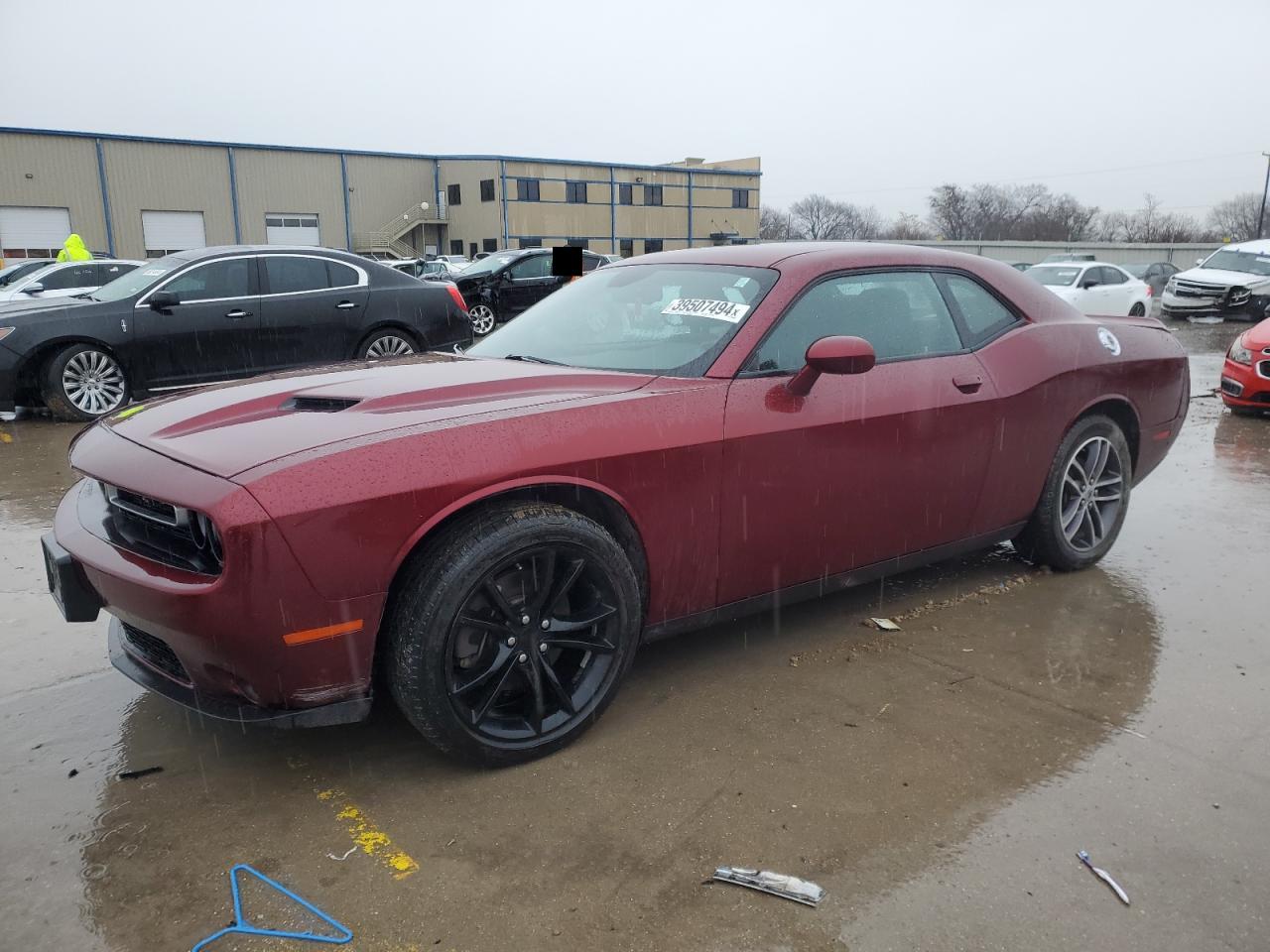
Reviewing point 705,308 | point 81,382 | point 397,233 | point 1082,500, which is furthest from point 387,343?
point 397,233

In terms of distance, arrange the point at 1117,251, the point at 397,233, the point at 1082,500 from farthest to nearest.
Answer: the point at 397,233 → the point at 1117,251 → the point at 1082,500

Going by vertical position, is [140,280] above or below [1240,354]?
above

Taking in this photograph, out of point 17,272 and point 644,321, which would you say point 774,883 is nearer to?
point 644,321

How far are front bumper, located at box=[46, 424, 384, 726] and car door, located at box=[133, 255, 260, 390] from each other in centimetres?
606

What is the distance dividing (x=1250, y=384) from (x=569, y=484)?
27.2ft

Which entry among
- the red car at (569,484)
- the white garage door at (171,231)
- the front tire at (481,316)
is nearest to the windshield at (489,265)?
the front tire at (481,316)

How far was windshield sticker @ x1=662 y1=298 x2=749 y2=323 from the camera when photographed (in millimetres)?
3316

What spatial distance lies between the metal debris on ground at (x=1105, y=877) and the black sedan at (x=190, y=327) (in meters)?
7.69

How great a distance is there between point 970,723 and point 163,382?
24.7ft

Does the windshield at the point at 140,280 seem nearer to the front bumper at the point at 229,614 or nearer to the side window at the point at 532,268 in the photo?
the front bumper at the point at 229,614

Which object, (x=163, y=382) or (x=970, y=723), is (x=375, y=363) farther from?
(x=163, y=382)

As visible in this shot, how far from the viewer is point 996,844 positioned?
2420 mm

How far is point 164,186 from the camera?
43.2 meters

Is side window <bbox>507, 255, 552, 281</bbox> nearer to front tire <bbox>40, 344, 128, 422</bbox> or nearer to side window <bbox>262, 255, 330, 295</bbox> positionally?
side window <bbox>262, 255, 330, 295</bbox>
